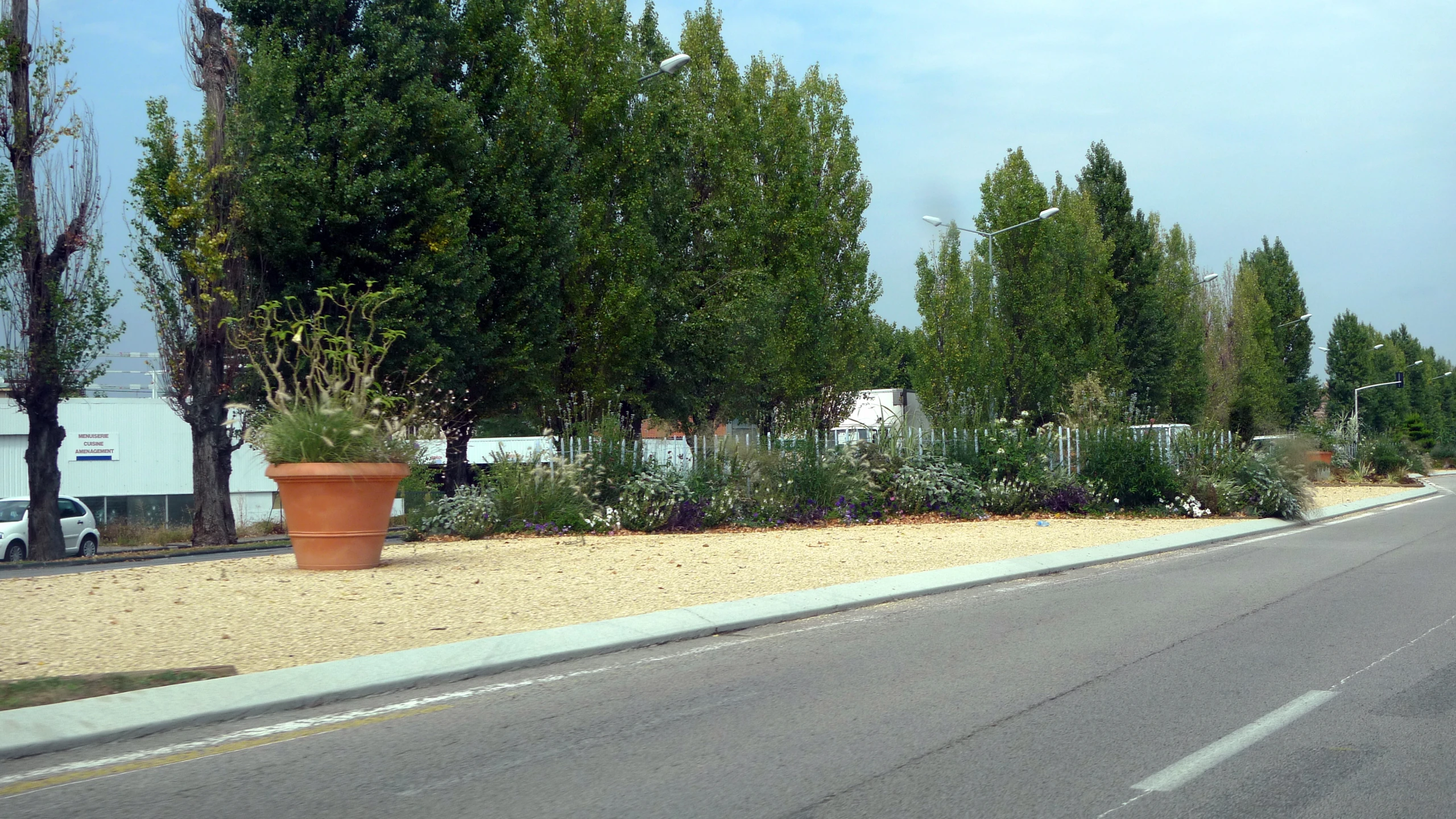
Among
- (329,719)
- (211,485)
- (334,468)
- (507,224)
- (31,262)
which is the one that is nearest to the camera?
(329,719)

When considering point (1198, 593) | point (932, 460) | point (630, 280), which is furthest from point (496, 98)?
point (1198, 593)

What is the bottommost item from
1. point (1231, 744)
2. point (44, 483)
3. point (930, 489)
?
point (1231, 744)

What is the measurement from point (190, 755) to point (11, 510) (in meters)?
25.5

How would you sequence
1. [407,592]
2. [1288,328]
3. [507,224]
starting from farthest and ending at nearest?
1. [1288,328]
2. [507,224]
3. [407,592]

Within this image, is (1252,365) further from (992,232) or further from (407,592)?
(407,592)

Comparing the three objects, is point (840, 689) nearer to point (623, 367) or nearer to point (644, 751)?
point (644, 751)

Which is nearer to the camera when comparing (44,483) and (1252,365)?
(44,483)

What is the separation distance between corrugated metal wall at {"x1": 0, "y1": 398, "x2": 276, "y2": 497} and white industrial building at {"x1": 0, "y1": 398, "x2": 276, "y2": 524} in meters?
0.02

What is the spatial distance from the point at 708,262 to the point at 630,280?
425cm

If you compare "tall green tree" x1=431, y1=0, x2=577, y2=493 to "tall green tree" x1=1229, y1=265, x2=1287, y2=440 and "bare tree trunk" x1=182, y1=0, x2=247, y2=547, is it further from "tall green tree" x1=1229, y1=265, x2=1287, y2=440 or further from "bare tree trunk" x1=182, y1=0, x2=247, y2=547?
"tall green tree" x1=1229, y1=265, x2=1287, y2=440

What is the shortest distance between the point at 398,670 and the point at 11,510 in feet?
80.0

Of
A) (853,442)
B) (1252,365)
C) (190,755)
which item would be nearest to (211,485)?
(853,442)

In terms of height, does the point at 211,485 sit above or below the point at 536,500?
above

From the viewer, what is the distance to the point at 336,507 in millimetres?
11281
